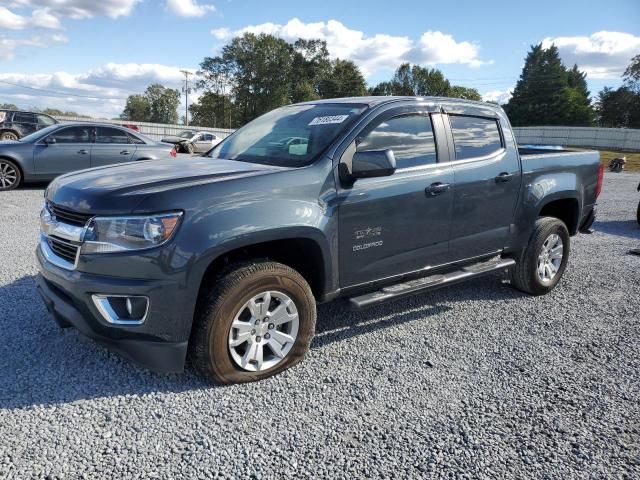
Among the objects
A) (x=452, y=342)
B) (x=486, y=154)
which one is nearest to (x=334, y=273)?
(x=452, y=342)

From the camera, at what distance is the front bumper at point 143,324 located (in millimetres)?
2775

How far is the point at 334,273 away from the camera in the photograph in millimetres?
3438

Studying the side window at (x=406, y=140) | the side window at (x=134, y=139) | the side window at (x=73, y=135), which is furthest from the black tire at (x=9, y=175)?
the side window at (x=406, y=140)

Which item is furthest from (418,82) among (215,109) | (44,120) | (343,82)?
(44,120)

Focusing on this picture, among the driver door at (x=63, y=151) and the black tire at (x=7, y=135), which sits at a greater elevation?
the black tire at (x=7, y=135)

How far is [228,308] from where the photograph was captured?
2.97 m

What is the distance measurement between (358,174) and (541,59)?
90378 mm

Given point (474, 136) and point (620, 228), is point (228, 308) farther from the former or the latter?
point (620, 228)

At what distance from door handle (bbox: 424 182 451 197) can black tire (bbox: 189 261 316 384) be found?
1281 mm

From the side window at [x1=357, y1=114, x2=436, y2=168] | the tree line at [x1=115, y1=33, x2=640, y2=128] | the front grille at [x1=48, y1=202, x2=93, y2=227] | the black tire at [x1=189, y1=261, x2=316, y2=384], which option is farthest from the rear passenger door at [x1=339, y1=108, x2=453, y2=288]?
the tree line at [x1=115, y1=33, x2=640, y2=128]

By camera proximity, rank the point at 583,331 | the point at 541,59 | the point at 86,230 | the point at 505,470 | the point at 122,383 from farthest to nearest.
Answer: the point at 541,59 → the point at 583,331 → the point at 122,383 → the point at 86,230 → the point at 505,470

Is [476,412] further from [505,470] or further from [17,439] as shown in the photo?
[17,439]

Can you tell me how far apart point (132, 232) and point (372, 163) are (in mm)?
1580

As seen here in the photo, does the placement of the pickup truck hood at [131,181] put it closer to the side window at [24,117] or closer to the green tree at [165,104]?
the side window at [24,117]
